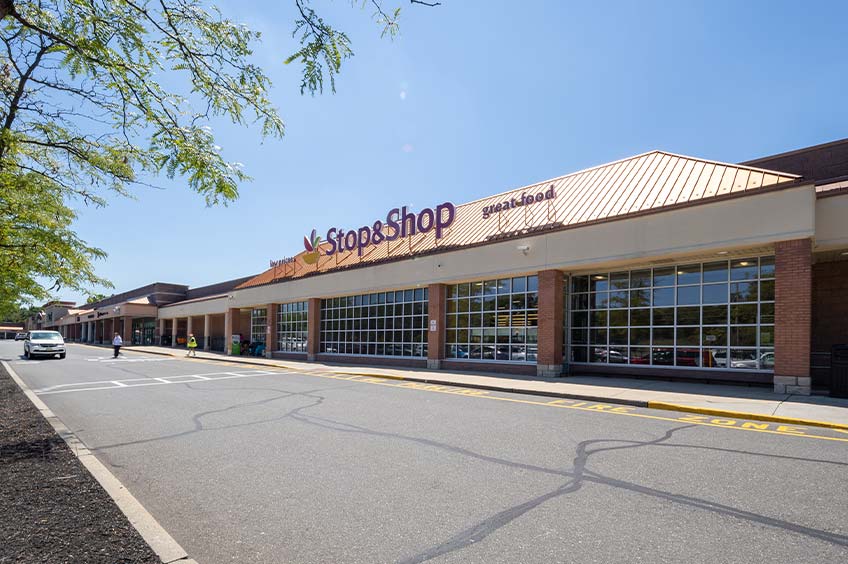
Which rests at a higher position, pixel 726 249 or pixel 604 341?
pixel 726 249

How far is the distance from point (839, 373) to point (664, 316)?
5217 millimetres

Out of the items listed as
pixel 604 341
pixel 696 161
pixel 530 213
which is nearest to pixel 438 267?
pixel 530 213

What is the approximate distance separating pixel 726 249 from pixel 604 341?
5534mm

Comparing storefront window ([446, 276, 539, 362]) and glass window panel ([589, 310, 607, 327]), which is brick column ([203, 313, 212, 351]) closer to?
storefront window ([446, 276, 539, 362])

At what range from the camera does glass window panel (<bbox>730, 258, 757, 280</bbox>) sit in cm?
1458

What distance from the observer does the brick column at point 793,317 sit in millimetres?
12133

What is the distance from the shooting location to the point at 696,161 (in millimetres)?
17516

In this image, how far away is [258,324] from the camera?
1574 inches

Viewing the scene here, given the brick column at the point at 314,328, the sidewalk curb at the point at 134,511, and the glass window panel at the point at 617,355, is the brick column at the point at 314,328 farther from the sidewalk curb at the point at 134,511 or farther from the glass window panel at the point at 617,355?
the sidewalk curb at the point at 134,511

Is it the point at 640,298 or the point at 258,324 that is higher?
the point at 640,298

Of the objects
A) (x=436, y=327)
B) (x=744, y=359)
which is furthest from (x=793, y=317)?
(x=436, y=327)

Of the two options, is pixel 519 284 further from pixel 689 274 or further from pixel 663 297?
pixel 689 274

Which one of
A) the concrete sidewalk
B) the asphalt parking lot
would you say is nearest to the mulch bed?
the asphalt parking lot

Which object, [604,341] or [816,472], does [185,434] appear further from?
[604,341]
